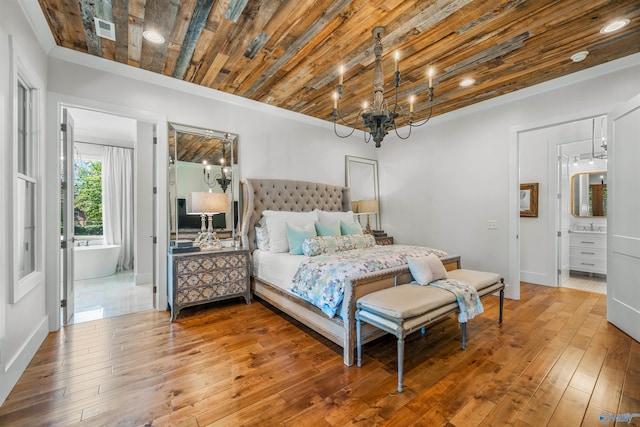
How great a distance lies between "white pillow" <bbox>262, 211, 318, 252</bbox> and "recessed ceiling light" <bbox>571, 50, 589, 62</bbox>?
3.44 metres

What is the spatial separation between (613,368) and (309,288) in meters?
2.48

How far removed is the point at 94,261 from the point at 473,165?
22.5ft

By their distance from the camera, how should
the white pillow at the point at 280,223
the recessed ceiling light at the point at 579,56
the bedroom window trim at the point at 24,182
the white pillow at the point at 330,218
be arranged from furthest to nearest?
the white pillow at the point at 330,218, the white pillow at the point at 280,223, the recessed ceiling light at the point at 579,56, the bedroom window trim at the point at 24,182

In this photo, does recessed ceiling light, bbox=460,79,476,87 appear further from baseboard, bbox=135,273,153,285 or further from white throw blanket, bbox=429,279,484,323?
baseboard, bbox=135,273,153,285

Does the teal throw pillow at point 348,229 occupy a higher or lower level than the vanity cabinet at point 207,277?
higher

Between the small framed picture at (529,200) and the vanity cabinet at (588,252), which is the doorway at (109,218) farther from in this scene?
the vanity cabinet at (588,252)

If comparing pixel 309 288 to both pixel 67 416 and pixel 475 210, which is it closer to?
pixel 67 416

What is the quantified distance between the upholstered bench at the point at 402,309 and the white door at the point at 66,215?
123 inches

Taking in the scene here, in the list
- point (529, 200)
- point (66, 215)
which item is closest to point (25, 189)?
point (66, 215)

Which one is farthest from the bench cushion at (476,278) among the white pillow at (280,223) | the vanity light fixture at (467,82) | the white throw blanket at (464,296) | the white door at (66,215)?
the white door at (66,215)

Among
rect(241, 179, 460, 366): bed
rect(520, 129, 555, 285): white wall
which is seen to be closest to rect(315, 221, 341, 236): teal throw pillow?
rect(241, 179, 460, 366): bed

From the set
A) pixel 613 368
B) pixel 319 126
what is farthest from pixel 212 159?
pixel 613 368

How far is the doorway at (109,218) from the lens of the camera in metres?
4.01

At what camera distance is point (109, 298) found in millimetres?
3977
